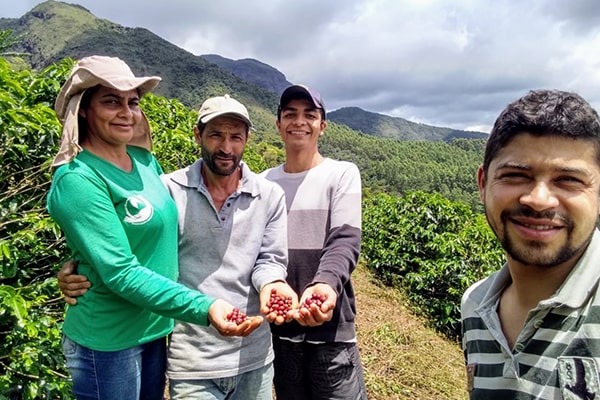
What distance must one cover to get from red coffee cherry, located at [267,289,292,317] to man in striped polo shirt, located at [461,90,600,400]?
2.58 ft

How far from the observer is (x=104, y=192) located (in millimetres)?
1521

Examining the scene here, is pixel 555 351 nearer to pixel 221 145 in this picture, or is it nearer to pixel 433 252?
pixel 221 145

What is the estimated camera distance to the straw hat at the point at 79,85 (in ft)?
4.94

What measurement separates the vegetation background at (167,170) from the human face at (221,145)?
110 cm

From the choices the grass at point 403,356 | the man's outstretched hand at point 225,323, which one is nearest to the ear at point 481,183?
the man's outstretched hand at point 225,323

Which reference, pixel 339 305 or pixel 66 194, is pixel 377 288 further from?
pixel 66 194

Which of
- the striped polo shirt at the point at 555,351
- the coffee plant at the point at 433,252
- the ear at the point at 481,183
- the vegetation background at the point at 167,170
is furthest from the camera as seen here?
the coffee plant at the point at 433,252

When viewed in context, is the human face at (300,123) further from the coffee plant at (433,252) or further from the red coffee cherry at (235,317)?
the coffee plant at (433,252)

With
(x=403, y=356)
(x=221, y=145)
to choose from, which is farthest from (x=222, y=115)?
(x=403, y=356)

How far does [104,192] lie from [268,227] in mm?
710

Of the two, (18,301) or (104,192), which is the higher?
(104,192)

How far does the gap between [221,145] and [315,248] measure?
0.67 metres

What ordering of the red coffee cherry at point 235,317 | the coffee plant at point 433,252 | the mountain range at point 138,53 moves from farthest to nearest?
the mountain range at point 138,53, the coffee plant at point 433,252, the red coffee cherry at point 235,317

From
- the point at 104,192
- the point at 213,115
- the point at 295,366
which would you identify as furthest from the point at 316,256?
the point at 104,192
